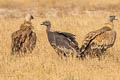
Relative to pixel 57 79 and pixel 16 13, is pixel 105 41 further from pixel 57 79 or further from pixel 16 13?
pixel 16 13

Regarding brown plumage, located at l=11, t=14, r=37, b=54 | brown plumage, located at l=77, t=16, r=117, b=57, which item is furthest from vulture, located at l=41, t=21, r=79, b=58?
brown plumage, located at l=11, t=14, r=37, b=54

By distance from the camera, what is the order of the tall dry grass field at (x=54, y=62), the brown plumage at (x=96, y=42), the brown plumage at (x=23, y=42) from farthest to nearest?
1. the brown plumage at (x=23, y=42)
2. the brown plumage at (x=96, y=42)
3. the tall dry grass field at (x=54, y=62)

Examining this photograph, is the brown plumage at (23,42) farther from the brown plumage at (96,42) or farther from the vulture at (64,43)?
the brown plumage at (96,42)

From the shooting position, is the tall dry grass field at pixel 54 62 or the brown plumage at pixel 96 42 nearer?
the tall dry grass field at pixel 54 62

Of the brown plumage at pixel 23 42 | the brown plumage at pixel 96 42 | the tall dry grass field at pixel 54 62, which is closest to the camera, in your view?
the tall dry grass field at pixel 54 62

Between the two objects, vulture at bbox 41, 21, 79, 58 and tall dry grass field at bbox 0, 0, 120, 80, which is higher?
vulture at bbox 41, 21, 79, 58

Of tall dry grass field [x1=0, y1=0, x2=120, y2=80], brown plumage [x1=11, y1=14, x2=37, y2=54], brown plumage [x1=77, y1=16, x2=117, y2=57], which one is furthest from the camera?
brown plumage [x1=11, y1=14, x2=37, y2=54]

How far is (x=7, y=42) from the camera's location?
12.0 metres

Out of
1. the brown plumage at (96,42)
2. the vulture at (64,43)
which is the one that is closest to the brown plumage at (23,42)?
the vulture at (64,43)

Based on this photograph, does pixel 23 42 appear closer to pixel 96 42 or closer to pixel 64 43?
pixel 64 43

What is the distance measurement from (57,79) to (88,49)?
2.03 meters

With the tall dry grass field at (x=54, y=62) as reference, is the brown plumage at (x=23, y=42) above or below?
above

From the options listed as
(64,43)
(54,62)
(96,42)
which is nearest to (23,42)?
(64,43)

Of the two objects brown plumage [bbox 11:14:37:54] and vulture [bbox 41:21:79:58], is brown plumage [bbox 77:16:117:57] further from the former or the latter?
brown plumage [bbox 11:14:37:54]
